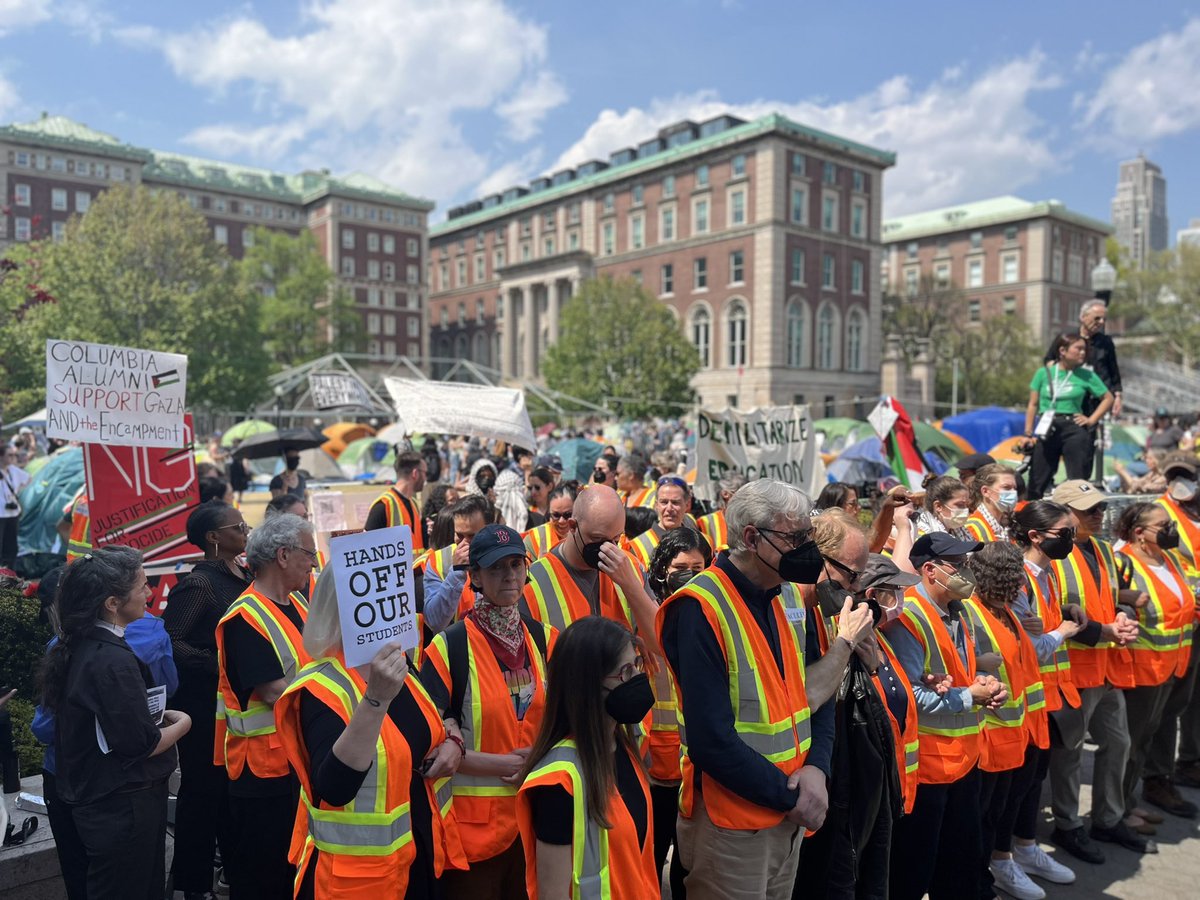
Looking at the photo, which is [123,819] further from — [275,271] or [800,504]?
[275,271]

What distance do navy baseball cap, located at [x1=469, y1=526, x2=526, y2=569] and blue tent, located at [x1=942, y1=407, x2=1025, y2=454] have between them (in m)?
24.5

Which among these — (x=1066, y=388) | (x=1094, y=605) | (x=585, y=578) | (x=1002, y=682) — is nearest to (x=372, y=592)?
(x=585, y=578)

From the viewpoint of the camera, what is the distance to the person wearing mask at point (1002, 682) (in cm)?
456

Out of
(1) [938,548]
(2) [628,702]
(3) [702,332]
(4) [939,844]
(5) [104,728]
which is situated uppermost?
(3) [702,332]

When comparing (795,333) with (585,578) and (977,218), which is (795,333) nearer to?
(977,218)

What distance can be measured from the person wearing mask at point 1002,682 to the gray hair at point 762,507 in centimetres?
181

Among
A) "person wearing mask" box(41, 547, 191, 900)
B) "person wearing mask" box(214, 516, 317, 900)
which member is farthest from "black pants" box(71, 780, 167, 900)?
"person wearing mask" box(214, 516, 317, 900)

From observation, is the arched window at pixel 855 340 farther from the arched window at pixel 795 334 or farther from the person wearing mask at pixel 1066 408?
the person wearing mask at pixel 1066 408

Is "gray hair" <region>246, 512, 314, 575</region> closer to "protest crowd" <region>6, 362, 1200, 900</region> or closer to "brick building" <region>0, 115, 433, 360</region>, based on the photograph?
"protest crowd" <region>6, 362, 1200, 900</region>

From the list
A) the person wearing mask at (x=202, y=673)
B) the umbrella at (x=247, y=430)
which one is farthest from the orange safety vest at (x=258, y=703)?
A: the umbrella at (x=247, y=430)

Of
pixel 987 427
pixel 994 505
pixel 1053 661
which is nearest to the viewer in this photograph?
pixel 1053 661

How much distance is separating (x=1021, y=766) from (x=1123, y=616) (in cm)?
130

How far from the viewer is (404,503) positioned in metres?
7.20

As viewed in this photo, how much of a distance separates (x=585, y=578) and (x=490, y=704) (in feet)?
3.06
